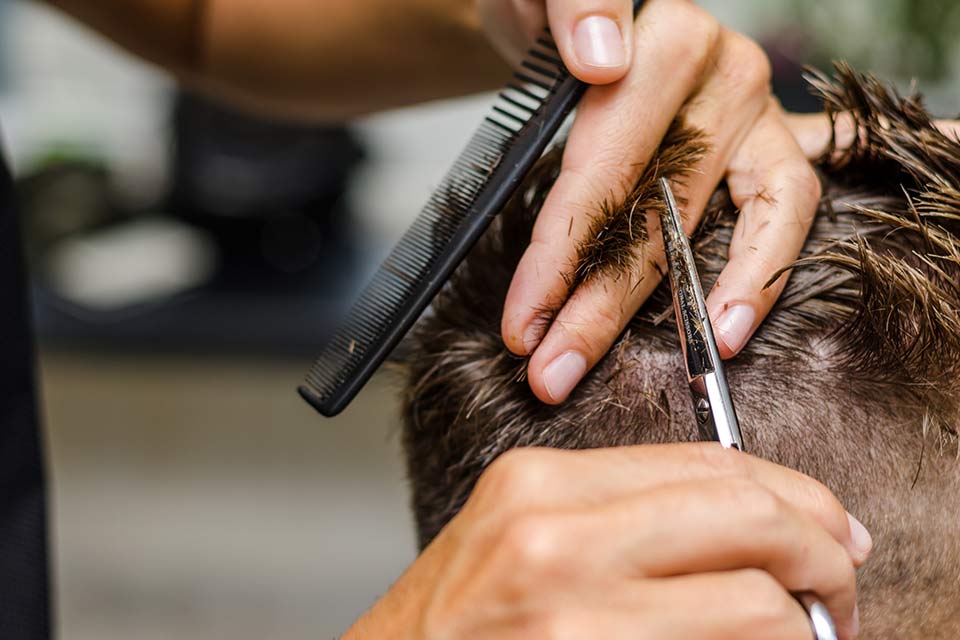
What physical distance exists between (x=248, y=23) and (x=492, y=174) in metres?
0.75

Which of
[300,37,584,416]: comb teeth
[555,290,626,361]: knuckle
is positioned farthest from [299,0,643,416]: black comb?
[555,290,626,361]: knuckle

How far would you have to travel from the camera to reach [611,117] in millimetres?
751

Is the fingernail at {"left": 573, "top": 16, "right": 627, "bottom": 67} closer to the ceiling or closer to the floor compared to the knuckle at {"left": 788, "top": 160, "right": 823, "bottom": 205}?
closer to the ceiling

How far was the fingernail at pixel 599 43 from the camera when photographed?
0.73 metres

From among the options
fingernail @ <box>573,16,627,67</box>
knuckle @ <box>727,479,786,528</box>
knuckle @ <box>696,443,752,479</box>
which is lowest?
knuckle @ <box>696,443,752,479</box>

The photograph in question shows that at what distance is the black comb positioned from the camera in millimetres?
751

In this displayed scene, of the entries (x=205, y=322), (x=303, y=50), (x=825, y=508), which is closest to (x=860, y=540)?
(x=825, y=508)

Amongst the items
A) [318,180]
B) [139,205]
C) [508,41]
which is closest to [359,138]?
[318,180]

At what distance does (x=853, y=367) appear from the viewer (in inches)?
30.4

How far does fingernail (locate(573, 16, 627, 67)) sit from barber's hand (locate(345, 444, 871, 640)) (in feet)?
1.09

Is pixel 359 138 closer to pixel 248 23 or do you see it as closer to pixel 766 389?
pixel 248 23

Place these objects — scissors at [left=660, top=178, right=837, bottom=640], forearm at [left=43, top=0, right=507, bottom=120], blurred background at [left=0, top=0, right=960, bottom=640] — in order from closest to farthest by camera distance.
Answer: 1. scissors at [left=660, top=178, right=837, bottom=640]
2. forearm at [left=43, top=0, right=507, bottom=120]
3. blurred background at [left=0, top=0, right=960, bottom=640]

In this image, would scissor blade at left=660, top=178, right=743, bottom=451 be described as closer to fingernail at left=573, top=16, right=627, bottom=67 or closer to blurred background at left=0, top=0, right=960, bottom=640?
fingernail at left=573, top=16, right=627, bottom=67

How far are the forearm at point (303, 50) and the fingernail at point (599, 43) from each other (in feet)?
1.44
